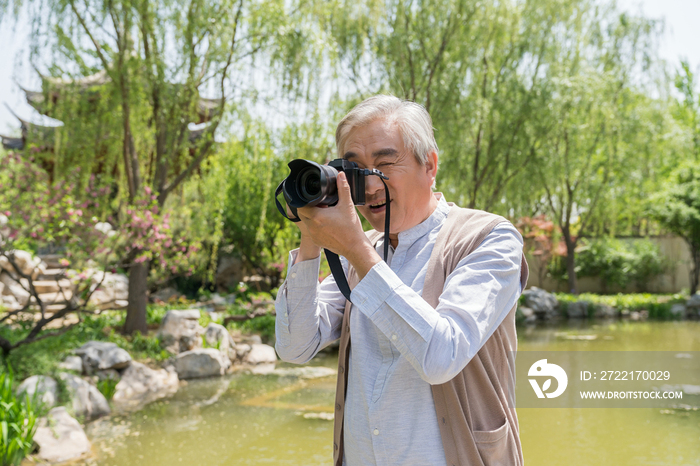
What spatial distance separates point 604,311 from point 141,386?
9709mm

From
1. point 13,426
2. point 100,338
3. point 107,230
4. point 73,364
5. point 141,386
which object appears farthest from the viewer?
point 100,338

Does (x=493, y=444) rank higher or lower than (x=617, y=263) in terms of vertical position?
higher

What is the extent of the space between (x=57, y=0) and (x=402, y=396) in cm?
540

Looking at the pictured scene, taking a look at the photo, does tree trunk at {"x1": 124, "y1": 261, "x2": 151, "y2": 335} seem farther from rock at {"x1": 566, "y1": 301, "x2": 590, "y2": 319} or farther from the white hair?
rock at {"x1": 566, "y1": 301, "x2": 590, "y2": 319}

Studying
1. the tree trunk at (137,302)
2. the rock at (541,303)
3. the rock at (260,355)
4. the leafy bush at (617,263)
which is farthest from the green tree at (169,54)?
the leafy bush at (617,263)

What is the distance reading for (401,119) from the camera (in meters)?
1.13

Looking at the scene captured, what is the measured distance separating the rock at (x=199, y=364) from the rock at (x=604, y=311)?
865 cm

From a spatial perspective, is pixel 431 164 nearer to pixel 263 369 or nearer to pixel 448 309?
pixel 448 309

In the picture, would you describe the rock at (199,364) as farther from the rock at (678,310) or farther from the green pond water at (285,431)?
the rock at (678,310)

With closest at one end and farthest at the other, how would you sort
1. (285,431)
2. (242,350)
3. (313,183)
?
(313,183) → (285,431) → (242,350)

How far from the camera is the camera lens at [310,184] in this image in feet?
3.17

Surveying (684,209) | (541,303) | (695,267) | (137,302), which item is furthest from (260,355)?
(695,267)

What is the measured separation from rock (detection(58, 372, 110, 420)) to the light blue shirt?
3.75 meters

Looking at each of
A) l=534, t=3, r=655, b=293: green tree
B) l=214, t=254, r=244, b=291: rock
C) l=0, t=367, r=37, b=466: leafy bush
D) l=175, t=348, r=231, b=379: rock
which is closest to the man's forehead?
l=0, t=367, r=37, b=466: leafy bush
